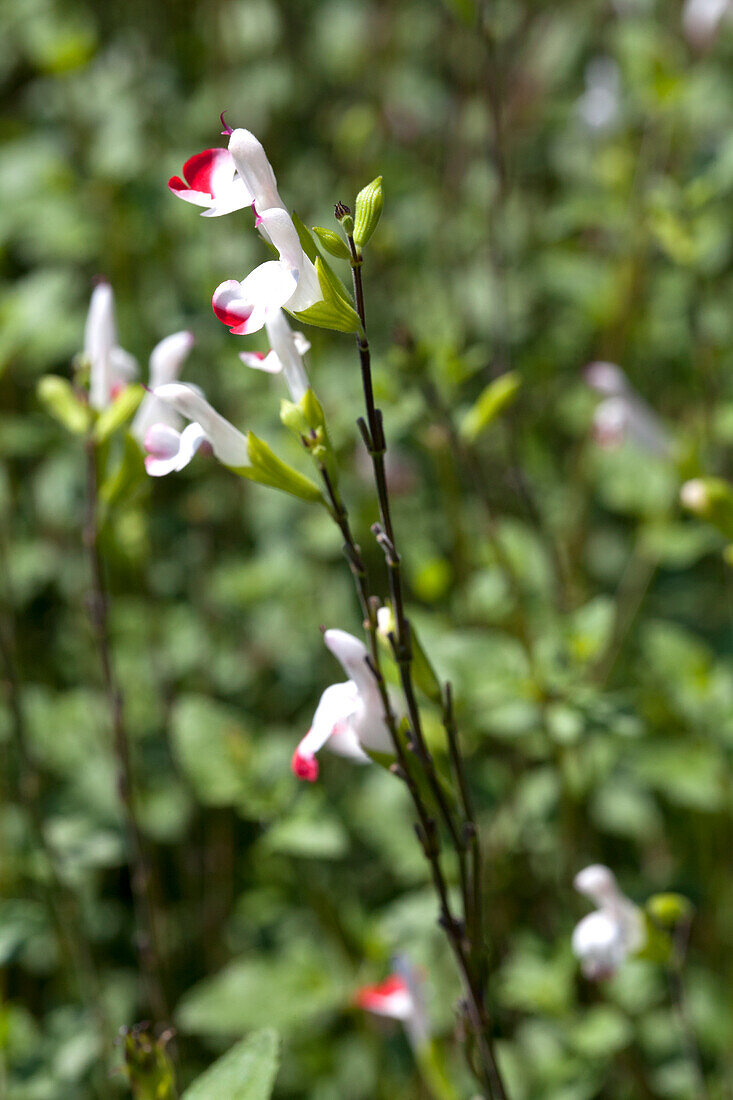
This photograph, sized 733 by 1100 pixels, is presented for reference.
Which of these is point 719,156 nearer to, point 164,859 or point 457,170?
point 457,170

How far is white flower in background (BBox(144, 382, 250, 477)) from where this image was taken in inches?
18.8

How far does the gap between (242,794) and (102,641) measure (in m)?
0.32

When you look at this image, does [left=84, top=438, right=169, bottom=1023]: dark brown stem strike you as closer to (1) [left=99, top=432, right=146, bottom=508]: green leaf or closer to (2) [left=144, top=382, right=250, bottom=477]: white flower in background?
(1) [left=99, top=432, right=146, bottom=508]: green leaf

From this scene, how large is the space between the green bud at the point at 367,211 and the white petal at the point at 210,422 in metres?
0.12

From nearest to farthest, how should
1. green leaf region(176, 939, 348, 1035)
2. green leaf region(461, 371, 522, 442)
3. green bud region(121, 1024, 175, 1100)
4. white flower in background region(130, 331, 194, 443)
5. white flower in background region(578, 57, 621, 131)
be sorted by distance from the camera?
→ 1. green bud region(121, 1024, 175, 1100)
2. white flower in background region(130, 331, 194, 443)
3. green leaf region(461, 371, 522, 442)
4. green leaf region(176, 939, 348, 1035)
5. white flower in background region(578, 57, 621, 131)

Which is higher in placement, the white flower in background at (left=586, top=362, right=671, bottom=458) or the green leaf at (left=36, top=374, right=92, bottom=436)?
the green leaf at (left=36, top=374, right=92, bottom=436)

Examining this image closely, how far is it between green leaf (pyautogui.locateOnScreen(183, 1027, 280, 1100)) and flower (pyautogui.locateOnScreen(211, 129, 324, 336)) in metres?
0.34

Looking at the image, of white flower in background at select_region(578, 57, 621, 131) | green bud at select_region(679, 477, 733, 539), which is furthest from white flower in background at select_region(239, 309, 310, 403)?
white flower in background at select_region(578, 57, 621, 131)

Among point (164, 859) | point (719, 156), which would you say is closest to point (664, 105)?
point (719, 156)

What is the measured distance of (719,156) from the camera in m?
1.09

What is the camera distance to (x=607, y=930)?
0.67 meters

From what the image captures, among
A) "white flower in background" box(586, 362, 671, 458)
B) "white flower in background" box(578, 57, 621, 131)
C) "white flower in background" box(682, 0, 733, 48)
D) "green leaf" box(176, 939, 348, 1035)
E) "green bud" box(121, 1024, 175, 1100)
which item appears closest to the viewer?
"green bud" box(121, 1024, 175, 1100)

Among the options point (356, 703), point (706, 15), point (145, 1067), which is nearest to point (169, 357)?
point (356, 703)

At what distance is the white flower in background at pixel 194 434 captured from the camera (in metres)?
0.48
